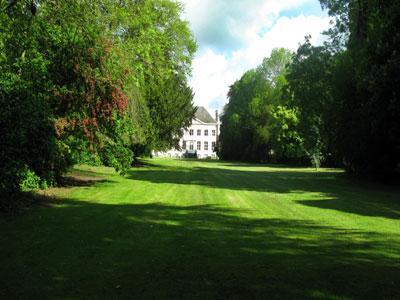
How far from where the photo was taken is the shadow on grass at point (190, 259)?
580cm

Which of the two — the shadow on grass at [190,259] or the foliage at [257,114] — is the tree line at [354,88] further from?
the foliage at [257,114]

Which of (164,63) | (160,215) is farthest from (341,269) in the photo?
(164,63)

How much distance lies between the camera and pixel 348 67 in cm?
2611

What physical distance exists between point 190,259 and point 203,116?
4875 inches

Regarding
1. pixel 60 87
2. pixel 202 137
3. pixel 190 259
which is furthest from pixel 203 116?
pixel 190 259

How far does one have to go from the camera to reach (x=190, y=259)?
289 inches

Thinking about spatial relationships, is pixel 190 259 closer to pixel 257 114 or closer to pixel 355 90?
pixel 355 90

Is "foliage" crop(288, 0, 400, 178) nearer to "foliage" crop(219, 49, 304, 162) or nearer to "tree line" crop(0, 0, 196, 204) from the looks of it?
"tree line" crop(0, 0, 196, 204)

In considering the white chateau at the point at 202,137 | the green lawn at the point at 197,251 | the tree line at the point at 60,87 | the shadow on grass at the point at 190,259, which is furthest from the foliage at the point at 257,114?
the shadow on grass at the point at 190,259

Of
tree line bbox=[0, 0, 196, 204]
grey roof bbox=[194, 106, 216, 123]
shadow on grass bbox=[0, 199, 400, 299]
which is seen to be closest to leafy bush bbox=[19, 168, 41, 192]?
tree line bbox=[0, 0, 196, 204]

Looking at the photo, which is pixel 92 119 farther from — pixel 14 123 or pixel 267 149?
pixel 267 149

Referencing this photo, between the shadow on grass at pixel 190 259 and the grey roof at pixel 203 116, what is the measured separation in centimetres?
11791

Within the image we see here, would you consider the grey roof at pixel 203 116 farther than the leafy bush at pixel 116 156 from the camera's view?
Yes

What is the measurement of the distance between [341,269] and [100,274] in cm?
359
